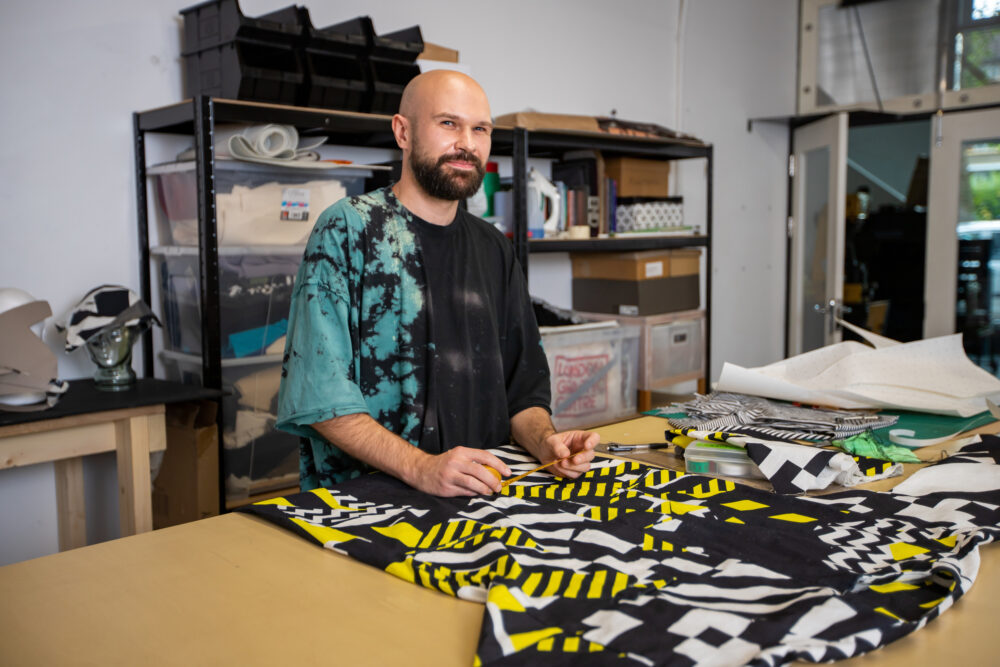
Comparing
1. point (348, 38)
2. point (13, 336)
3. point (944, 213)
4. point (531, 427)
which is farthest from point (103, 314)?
point (944, 213)

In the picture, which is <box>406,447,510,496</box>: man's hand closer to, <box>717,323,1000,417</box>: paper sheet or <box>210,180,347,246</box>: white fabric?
<box>717,323,1000,417</box>: paper sheet

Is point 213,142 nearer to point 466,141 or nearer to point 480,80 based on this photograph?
point 466,141

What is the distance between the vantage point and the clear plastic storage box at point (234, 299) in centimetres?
258

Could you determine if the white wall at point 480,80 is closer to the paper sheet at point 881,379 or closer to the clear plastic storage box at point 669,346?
the clear plastic storage box at point 669,346

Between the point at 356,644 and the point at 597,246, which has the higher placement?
the point at 597,246

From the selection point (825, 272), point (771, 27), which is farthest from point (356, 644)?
point (771, 27)

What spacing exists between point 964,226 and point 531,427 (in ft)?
13.1

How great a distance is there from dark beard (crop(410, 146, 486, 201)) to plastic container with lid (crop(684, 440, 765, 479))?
657mm

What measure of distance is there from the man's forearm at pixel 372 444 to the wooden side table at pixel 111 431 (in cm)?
93

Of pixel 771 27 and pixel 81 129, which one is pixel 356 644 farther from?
pixel 771 27

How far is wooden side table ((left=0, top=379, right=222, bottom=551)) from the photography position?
2049 millimetres

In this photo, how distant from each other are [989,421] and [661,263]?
2.10 meters

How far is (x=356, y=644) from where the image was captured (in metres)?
0.84

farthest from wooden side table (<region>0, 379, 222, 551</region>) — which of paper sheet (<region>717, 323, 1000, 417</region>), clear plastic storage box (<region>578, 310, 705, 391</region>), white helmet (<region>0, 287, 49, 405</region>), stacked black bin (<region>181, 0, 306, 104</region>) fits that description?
clear plastic storage box (<region>578, 310, 705, 391</region>)
